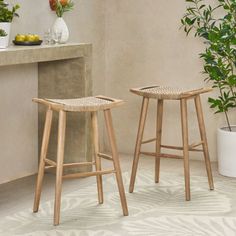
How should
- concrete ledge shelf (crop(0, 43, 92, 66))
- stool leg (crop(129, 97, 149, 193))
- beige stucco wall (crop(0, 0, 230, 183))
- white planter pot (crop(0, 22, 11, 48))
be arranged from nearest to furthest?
1. concrete ledge shelf (crop(0, 43, 92, 66))
2. white planter pot (crop(0, 22, 11, 48))
3. stool leg (crop(129, 97, 149, 193))
4. beige stucco wall (crop(0, 0, 230, 183))

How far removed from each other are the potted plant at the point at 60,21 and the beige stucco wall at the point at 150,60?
812 mm

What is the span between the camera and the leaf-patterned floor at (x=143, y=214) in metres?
3.58

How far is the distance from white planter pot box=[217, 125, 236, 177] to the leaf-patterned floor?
0.22 meters

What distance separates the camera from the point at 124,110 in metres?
5.57

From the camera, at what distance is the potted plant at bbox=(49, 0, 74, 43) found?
4.47 m

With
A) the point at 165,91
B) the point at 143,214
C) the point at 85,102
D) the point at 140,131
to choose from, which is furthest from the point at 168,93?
the point at 143,214

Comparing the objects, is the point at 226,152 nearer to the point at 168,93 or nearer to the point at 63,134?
the point at 168,93

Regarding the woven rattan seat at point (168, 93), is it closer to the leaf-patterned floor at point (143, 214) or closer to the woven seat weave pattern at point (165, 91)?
the woven seat weave pattern at point (165, 91)

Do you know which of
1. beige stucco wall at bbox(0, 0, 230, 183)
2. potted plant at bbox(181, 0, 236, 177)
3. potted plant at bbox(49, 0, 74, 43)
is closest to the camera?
potted plant at bbox(49, 0, 74, 43)

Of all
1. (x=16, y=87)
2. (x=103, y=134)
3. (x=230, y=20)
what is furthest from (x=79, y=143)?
(x=230, y=20)

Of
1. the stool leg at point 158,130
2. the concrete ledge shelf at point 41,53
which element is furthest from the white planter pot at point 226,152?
the concrete ledge shelf at point 41,53

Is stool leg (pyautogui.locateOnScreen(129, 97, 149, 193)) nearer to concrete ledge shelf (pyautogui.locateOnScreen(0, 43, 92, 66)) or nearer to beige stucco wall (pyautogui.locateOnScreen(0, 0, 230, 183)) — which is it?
concrete ledge shelf (pyautogui.locateOnScreen(0, 43, 92, 66))

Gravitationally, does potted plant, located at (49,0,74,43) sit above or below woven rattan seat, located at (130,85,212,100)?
above

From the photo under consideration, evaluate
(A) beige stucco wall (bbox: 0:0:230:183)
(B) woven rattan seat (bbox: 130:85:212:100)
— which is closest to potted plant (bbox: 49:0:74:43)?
(A) beige stucco wall (bbox: 0:0:230:183)
